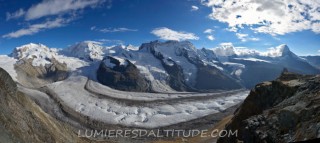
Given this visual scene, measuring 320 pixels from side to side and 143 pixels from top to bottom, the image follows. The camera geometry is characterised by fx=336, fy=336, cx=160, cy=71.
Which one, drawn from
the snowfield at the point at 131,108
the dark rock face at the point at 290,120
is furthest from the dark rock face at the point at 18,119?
the snowfield at the point at 131,108

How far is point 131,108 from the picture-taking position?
145250mm

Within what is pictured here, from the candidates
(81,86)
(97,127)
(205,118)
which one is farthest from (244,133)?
(81,86)

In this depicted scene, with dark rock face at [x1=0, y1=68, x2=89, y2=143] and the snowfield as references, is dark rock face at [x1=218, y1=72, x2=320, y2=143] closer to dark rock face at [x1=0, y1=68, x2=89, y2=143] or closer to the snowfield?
dark rock face at [x1=0, y1=68, x2=89, y2=143]

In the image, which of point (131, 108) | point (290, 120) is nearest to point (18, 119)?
point (290, 120)

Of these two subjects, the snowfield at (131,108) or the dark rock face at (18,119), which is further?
the snowfield at (131,108)

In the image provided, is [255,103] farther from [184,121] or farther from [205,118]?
[205,118]

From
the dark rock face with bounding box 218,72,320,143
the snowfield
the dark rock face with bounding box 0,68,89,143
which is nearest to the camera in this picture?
the dark rock face with bounding box 218,72,320,143

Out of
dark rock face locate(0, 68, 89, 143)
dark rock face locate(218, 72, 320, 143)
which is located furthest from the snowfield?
dark rock face locate(218, 72, 320, 143)

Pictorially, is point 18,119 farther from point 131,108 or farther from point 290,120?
point 131,108

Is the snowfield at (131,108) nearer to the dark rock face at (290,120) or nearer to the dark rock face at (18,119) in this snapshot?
the dark rock face at (18,119)

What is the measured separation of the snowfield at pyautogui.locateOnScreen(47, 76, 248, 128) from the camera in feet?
407

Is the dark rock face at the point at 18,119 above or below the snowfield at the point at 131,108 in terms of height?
above

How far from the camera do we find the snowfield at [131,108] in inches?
4889

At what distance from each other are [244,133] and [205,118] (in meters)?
110
